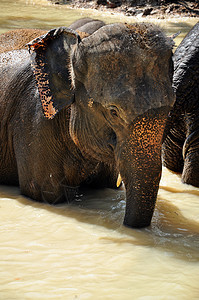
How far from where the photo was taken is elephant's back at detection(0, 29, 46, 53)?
4262 mm

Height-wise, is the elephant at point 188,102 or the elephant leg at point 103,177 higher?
the elephant at point 188,102

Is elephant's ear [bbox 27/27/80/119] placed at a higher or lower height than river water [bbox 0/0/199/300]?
higher

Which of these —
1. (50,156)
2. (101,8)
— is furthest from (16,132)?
(101,8)

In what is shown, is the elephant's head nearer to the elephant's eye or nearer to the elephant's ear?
the elephant's eye

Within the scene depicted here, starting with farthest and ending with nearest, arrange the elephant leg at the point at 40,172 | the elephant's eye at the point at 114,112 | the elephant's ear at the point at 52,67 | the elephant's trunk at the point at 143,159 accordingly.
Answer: the elephant leg at the point at 40,172, the elephant's ear at the point at 52,67, the elephant's eye at the point at 114,112, the elephant's trunk at the point at 143,159

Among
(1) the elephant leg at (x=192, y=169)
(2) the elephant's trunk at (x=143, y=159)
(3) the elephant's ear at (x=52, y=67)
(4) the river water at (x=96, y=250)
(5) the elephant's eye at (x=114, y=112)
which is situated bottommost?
(1) the elephant leg at (x=192, y=169)

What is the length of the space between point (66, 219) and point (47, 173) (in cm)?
48

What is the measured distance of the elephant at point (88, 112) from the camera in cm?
294

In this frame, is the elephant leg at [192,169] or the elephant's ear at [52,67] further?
the elephant leg at [192,169]

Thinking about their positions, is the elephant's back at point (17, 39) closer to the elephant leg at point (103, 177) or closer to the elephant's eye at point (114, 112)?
the elephant leg at point (103, 177)

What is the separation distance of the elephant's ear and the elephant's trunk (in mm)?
708

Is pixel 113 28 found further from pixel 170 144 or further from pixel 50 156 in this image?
pixel 170 144

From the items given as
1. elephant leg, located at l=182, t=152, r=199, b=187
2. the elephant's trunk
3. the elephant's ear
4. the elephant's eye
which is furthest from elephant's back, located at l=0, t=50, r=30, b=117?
elephant leg, located at l=182, t=152, r=199, b=187

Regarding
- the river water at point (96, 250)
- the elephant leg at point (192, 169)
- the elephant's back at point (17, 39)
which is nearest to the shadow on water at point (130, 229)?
the river water at point (96, 250)
